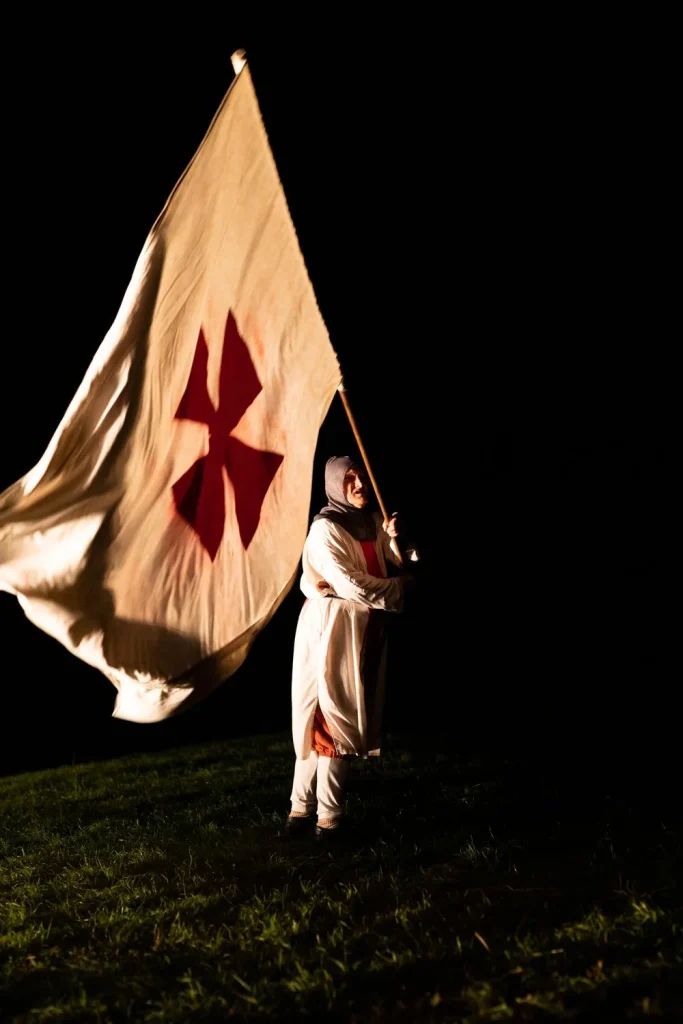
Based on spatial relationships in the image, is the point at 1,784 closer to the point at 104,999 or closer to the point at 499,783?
the point at 499,783

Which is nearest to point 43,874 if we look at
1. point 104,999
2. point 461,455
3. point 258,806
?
point 258,806

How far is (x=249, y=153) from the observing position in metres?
5.79

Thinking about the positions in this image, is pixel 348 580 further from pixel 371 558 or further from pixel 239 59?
pixel 239 59

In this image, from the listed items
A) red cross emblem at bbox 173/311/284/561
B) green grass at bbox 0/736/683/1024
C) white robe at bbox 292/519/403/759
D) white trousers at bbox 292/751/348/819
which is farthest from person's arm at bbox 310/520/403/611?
green grass at bbox 0/736/683/1024

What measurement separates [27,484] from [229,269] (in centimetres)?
162

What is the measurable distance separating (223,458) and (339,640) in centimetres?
148

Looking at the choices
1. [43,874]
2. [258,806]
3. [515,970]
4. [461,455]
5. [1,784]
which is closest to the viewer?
[515,970]

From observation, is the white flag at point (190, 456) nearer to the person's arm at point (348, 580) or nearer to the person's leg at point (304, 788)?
the person's arm at point (348, 580)

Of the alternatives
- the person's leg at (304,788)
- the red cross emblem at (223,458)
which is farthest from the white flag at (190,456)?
the person's leg at (304,788)

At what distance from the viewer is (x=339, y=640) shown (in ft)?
21.6

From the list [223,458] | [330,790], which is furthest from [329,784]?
[223,458]

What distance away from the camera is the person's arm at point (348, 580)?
6.46 meters

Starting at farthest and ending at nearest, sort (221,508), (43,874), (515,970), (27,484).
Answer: (43,874) → (221,508) → (27,484) → (515,970)

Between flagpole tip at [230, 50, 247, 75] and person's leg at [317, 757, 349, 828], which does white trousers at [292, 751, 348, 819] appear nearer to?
person's leg at [317, 757, 349, 828]
